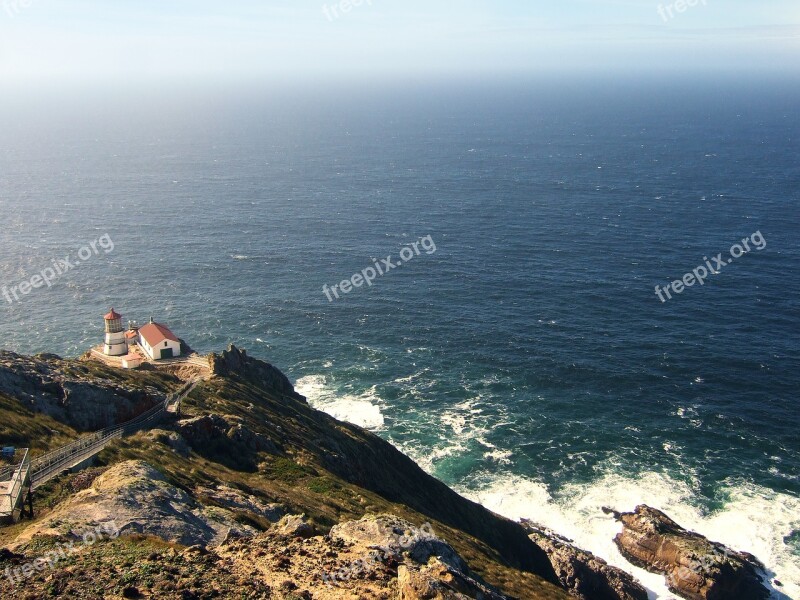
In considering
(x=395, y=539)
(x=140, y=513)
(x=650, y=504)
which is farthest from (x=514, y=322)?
(x=140, y=513)

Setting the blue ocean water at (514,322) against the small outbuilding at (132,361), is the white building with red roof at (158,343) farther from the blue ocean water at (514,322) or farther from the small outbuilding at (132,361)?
the blue ocean water at (514,322)

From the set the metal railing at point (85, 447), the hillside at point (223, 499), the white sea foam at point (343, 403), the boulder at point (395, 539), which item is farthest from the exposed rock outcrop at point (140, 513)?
the white sea foam at point (343, 403)

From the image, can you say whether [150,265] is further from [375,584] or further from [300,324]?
[375,584]

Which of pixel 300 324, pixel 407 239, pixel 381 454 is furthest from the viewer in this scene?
pixel 407 239

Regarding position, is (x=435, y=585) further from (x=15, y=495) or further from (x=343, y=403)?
(x=343, y=403)

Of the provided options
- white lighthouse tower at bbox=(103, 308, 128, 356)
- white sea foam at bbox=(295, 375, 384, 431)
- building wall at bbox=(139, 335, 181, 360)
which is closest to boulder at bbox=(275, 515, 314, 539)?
building wall at bbox=(139, 335, 181, 360)

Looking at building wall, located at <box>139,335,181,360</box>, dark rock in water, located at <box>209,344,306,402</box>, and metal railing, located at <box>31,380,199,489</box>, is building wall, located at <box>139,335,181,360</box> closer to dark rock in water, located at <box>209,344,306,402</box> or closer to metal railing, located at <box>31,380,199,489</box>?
dark rock in water, located at <box>209,344,306,402</box>

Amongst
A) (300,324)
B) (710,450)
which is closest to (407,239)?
(300,324)
